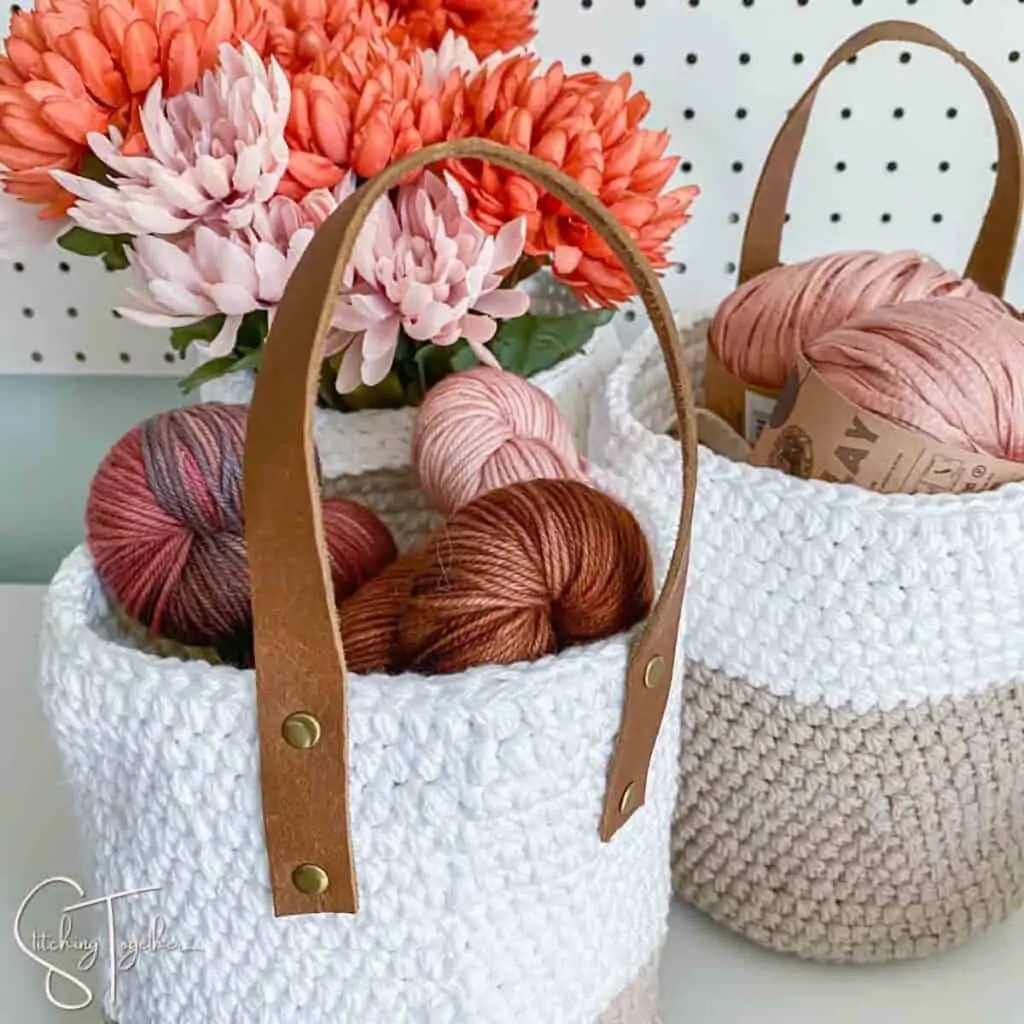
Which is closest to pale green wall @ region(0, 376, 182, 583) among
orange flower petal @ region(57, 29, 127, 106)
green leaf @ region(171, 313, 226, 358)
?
green leaf @ region(171, 313, 226, 358)

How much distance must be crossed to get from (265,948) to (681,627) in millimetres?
167

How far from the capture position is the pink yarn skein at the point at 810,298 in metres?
0.53

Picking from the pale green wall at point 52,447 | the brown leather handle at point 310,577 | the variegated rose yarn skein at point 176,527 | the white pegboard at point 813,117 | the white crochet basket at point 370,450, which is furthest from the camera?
the pale green wall at point 52,447

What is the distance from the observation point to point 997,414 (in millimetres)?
449

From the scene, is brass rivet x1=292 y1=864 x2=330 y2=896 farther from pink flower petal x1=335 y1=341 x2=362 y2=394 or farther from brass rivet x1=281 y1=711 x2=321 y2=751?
pink flower petal x1=335 y1=341 x2=362 y2=394

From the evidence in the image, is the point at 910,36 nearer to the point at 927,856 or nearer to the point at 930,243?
the point at 930,243

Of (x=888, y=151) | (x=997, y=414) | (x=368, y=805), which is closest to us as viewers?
(x=368, y=805)

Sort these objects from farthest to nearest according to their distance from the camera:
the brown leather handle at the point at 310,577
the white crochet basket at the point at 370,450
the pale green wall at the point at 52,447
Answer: the pale green wall at the point at 52,447
the white crochet basket at the point at 370,450
the brown leather handle at the point at 310,577

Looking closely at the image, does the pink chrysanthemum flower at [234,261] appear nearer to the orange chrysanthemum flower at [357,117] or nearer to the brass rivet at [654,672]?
the orange chrysanthemum flower at [357,117]

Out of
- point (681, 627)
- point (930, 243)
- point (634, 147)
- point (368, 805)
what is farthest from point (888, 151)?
point (368, 805)

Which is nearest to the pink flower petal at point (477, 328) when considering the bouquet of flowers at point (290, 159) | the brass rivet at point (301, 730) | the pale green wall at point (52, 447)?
the bouquet of flowers at point (290, 159)

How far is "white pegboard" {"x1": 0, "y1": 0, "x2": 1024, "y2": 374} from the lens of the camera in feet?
2.08

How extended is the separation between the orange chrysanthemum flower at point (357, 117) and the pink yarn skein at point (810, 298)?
0.17 m

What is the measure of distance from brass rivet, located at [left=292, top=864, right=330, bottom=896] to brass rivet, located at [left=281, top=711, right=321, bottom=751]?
1.6 inches
